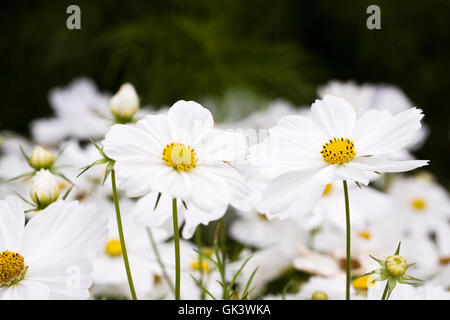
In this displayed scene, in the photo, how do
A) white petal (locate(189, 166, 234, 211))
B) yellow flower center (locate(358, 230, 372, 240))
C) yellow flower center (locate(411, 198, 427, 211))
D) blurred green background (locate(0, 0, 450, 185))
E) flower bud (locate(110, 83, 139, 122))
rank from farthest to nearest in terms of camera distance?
blurred green background (locate(0, 0, 450, 185)) < yellow flower center (locate(411, 198, 427, 211)) < yellow flower center (locate(358, 230, 372, 240)) < flower bud (locate(110, 83, 139, 122)) < white petal (locate(189, 166, 234, 211))

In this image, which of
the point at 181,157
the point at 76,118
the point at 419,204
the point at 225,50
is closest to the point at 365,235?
the point at 419,204

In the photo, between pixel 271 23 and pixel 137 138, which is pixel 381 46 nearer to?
pixel 271 23

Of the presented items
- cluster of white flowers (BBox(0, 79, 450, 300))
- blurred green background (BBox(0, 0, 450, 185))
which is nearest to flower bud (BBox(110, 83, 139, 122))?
cluster of white flowers (BBox(0, 79, 450, 300))

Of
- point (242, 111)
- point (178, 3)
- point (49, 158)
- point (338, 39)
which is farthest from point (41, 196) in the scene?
point (338, 39)

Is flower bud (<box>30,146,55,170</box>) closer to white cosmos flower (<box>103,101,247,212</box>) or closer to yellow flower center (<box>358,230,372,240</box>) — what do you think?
white cosmos flower (<box>103,101,247,212</box>)

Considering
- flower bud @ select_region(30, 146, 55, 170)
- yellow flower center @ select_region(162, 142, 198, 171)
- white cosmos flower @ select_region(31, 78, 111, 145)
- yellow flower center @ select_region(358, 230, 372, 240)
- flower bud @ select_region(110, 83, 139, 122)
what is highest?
white cosmos flower @ select_region(31, 78, 111, 145)

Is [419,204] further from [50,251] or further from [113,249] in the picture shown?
[50,251]
